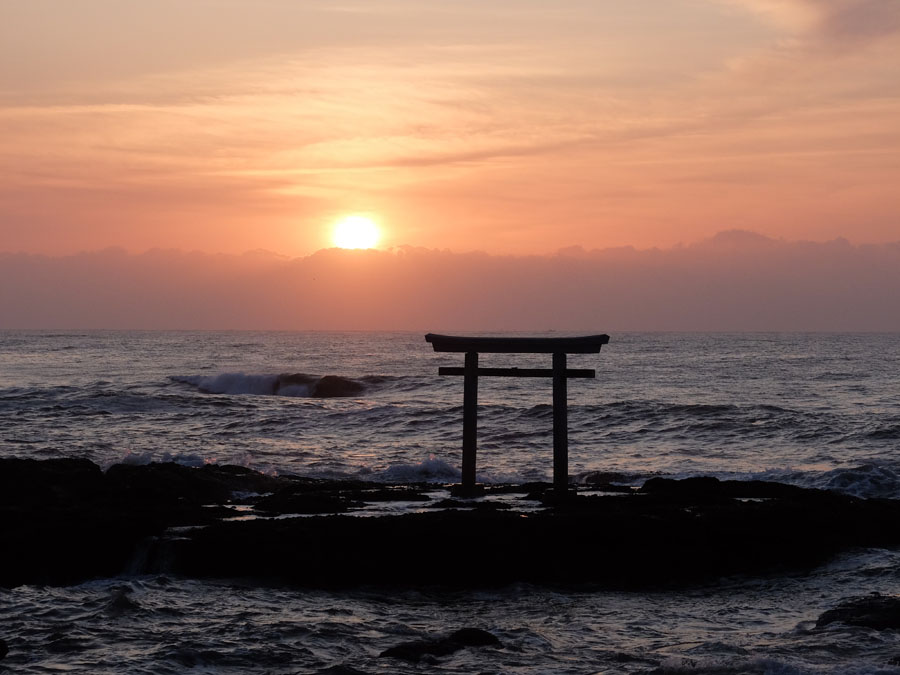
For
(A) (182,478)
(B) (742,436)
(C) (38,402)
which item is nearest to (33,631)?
(A) (182,478)

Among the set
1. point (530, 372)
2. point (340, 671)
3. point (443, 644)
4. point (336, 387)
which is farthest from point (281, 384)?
point (340, 671)

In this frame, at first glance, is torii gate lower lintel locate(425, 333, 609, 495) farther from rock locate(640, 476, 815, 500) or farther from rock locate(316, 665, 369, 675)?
rock locate(316, 665, 369, 675)

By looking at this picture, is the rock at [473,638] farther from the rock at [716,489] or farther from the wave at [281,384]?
the wave at [281,384]

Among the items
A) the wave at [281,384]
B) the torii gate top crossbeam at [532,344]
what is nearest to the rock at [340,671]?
the torii gate top crossbeam at [532,344]

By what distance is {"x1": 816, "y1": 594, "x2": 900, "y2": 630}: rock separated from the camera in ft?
32.3

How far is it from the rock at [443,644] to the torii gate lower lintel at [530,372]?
727 cm

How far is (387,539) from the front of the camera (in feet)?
40.1

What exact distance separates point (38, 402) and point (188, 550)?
31.2 meters

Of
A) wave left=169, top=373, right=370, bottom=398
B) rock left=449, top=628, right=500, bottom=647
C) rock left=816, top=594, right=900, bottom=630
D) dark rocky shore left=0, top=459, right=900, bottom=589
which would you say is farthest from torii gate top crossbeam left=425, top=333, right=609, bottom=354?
wave left=169, top=373, right=370, bottom=398

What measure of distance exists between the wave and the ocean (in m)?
0.21

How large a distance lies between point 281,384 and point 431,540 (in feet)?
168

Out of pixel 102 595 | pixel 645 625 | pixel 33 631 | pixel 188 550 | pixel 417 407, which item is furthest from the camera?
pixel 417 407

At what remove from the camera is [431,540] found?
1223 centimetres

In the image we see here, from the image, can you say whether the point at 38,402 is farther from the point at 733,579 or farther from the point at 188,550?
the point at 733,579
